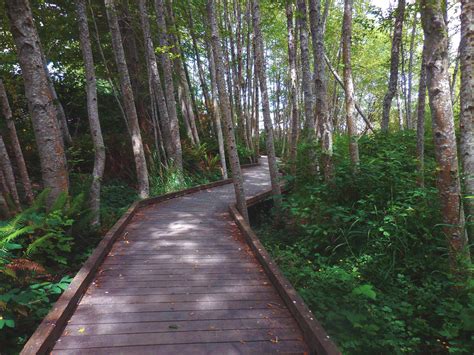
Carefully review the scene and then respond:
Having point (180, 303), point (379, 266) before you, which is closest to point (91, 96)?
point (180, 303)

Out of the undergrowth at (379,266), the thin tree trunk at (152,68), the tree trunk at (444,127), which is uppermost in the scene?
the thin tree trunk at (152,68)

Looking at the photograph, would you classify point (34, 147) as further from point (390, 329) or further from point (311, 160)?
point (390, 329)

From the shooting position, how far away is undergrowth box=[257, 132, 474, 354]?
10.1ft

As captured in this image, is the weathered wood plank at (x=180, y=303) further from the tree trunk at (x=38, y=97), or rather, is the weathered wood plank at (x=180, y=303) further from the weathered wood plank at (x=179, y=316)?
the tree trunk at (x=38, y=97)

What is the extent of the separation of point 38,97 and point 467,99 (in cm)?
658

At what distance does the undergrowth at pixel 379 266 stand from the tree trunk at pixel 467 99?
53 centimetres

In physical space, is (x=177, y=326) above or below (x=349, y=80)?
below

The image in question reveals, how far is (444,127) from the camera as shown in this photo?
3781 mm

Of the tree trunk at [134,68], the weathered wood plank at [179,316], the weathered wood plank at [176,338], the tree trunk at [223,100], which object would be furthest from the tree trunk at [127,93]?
the weathered wood plank at [176,338]

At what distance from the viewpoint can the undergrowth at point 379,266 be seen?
10.1 feet

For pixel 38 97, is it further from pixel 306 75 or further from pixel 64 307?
pixel 306 75

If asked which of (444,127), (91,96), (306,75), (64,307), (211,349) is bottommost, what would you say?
(211,349)

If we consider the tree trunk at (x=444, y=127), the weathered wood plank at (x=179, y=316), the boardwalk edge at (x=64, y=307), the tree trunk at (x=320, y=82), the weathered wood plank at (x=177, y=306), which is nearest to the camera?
the boardwalk edge at (x=64, y=307)

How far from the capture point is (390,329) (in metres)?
3.17
